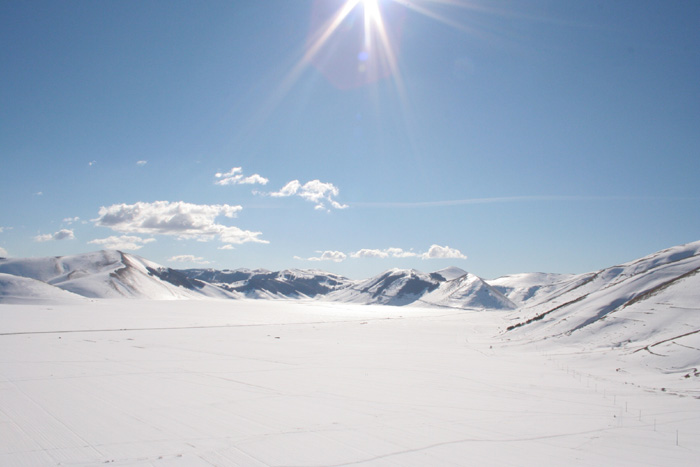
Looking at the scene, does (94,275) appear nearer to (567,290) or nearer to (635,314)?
(567,290)

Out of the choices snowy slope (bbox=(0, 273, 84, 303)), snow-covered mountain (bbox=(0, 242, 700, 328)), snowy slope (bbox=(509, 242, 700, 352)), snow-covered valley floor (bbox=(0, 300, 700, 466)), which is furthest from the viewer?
snowy slope (bbox=(0, 273, 84, 303))

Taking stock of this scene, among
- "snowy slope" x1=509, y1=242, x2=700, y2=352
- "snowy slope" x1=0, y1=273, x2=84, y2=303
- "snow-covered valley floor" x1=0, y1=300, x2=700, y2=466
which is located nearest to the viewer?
"snow-covered valley floor" x1=0, y1=300, x2=700, y2=466

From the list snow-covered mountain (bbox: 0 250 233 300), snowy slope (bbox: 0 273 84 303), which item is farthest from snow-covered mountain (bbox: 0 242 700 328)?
snowy slope (bbox: 0 273 84 303)

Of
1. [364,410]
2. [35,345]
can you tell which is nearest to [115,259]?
[35,345]

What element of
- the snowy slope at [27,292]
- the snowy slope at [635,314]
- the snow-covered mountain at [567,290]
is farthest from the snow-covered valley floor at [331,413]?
the snowy slope at [27,292]

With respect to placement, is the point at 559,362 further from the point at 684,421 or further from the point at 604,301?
the point at 604,301

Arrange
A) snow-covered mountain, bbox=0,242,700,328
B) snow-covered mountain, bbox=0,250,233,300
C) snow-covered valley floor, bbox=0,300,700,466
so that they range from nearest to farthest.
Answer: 1. snow-covered valley floor, bbox=0,300,700,466
2. snow-covered mountain, bbox=0,242,700,328
3. snow-covered mountain, bbox=0,250,233,300

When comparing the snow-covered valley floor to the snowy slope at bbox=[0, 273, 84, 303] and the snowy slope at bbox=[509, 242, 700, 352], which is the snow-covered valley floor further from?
the snowy slope at bbox=[0, 273, 84, 303]

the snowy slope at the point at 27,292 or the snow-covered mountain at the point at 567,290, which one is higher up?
the snow-covered mountain at the point at 567,290

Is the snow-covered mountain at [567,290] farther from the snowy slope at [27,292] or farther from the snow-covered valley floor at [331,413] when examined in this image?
the snow-covered valley floor at [331,413]

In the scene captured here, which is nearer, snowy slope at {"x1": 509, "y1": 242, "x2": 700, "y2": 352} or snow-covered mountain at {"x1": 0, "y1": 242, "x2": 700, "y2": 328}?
snowy slope at {"x1": 509, "y1": 242, "x2": 700, "y2": 352}

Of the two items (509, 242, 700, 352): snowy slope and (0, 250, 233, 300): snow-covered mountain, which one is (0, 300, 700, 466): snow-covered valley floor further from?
(0, 250, 233, 300): snow-covered mountain

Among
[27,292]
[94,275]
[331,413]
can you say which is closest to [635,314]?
[331,413]

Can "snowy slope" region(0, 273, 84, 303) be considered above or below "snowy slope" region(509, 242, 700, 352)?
below
